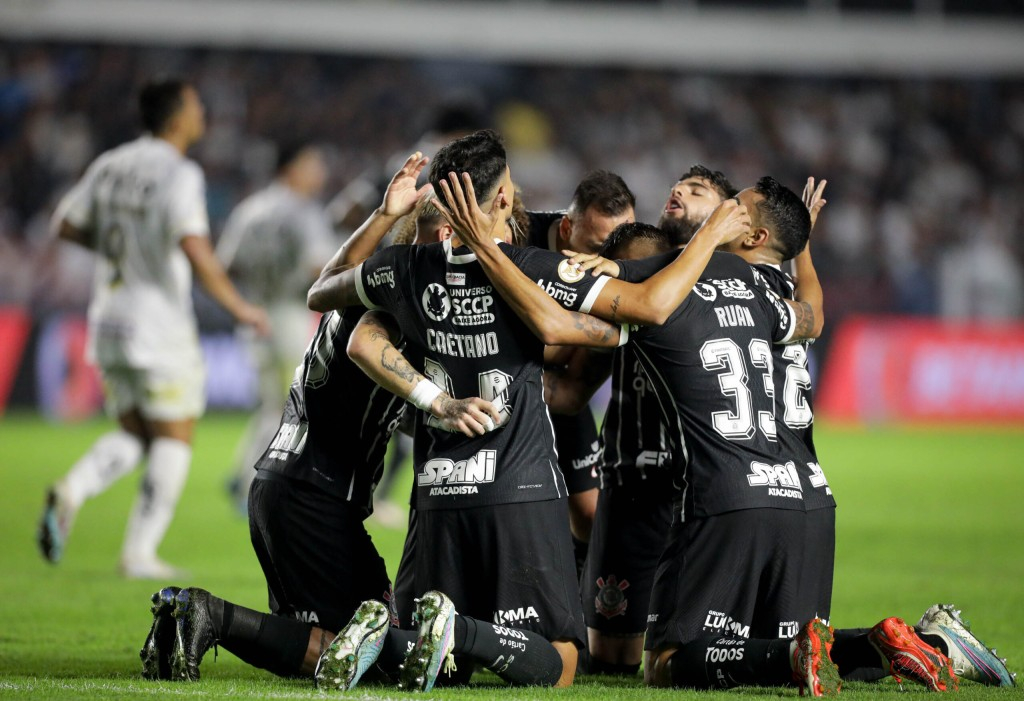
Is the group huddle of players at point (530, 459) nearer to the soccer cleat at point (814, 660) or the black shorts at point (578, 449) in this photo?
the soccer cleat at point (814, 660)

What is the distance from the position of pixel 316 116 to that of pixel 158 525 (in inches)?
677

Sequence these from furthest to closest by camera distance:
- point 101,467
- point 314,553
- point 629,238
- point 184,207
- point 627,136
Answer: point 627,136 < point 184,207 < point 101,467 < point 629,238 < point 314,553

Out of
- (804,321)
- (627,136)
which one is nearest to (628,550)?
(804,321)

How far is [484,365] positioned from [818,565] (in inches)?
59.3

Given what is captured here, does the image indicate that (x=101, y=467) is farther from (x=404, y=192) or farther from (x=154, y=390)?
(x=404, y=192)

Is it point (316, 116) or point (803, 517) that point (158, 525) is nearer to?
point (803, 517)

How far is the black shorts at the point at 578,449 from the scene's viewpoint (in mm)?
6172

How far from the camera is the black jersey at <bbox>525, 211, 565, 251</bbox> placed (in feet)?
19.7

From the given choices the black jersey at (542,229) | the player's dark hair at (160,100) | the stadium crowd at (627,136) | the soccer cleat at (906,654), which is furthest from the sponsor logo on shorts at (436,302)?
the stadium crowd at (627,136)

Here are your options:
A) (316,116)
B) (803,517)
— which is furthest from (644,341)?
(316,116)

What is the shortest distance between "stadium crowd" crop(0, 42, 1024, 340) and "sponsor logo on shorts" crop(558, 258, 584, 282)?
15731 mm

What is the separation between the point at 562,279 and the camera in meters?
4.81

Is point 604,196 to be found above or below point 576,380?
above

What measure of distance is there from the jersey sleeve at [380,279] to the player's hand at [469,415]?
18.7 inches
